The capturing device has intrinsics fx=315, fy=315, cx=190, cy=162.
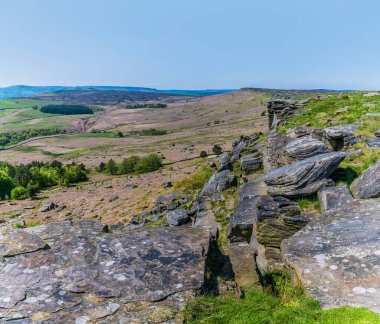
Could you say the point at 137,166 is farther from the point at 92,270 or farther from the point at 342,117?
the point at 92,270

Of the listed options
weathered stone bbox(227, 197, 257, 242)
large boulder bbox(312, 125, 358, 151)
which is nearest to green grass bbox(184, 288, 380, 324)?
weathered stone bbox(227, 197, 257, 242)

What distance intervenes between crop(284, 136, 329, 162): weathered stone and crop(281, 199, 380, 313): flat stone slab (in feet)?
14.9

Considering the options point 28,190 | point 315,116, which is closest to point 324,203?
point 315,116

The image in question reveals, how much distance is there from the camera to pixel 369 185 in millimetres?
Answer: 10750

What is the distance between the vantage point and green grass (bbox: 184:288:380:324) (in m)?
5.83

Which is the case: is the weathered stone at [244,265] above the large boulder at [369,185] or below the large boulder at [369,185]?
below

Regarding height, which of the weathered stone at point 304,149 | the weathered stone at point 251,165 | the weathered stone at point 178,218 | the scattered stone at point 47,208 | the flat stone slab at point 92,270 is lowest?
the scattered stone at point 47,208

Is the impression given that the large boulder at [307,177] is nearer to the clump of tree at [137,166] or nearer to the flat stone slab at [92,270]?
the flat stone slab at [92,270]

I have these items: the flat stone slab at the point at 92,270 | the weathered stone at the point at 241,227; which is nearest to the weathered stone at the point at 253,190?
the weathered stone at the point at 241,227

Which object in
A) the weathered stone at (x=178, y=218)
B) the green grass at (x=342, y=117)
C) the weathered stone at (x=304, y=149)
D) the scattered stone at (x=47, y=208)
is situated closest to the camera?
the weathered stone at (x=304, y=149)

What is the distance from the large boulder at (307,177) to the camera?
1208 cm

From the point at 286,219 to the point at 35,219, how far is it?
36.1 meters

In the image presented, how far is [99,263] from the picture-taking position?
24.1 ft

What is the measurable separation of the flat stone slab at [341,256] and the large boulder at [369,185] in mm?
438
